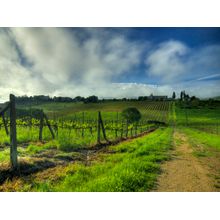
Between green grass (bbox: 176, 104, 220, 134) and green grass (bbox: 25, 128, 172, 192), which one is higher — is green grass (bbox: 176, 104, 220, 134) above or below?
below

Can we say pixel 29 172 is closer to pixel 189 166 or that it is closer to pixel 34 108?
pixel 189 166

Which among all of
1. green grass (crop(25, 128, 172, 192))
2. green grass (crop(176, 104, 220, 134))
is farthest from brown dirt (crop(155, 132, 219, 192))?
green grass (crop(176, 104, 220, 134))

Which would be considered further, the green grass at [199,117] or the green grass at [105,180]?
the green grass at [199,117]

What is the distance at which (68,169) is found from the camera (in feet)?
14.8

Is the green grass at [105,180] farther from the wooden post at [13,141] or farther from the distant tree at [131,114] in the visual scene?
the distant tree at [131,114]

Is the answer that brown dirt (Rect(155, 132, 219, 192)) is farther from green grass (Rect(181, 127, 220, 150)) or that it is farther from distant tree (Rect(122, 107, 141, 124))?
distant tree (Rect(122, 107, 141, 124))

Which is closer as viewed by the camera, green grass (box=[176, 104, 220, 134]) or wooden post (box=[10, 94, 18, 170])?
wooden post (box=[10, 94, 18, 170])

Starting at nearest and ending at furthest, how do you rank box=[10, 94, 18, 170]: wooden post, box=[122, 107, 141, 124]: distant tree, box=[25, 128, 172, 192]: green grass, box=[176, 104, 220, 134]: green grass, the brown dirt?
1. box=[25, 128, 172, 192]: green grass
2. the brown dirt
3. box=[10, 94, 18, 170]: wooden post
4. box=[176, 104, 220, 134]: green grass
5. box=[122, 107, 141, 124]: distant tree

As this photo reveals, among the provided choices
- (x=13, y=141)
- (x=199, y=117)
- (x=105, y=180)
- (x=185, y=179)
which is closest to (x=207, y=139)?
(x=185, y=179)

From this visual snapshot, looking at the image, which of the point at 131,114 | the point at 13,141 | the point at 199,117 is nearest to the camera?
the point at 13,141

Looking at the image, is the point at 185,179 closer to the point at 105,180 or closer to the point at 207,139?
the point at 105,180

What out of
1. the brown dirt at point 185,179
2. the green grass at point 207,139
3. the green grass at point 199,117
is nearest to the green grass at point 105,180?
the brown dirt at point 185,179

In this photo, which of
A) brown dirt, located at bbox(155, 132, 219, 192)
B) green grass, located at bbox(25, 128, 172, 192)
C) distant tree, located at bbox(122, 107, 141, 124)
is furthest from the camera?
distant tree, located at bbox(122, 107, 141, 124)
